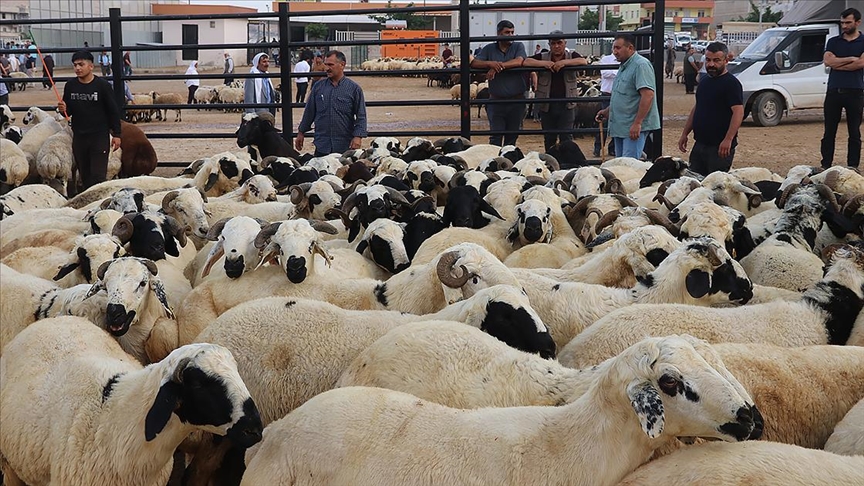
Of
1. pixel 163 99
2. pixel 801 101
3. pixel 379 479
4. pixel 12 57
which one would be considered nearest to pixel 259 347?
pixel 379 479

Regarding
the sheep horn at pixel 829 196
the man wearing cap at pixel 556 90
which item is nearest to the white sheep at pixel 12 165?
the man wearing cap at pixel 556 90

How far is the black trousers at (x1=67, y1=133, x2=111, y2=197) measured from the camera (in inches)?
448

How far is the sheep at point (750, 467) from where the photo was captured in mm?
3176

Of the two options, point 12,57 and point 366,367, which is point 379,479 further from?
point 12,57

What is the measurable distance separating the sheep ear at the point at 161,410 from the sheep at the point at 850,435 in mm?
2714

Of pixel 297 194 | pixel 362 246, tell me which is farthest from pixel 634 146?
pixel 362 246

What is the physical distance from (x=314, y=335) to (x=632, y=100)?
6622 mm

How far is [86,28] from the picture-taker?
221 ft

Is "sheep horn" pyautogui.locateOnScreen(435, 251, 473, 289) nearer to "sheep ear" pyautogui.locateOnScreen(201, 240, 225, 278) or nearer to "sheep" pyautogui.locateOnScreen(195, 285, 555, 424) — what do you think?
"sheep" pyautogui.locateOnScreen(195, 285, 555, 424)

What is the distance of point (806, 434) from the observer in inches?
158

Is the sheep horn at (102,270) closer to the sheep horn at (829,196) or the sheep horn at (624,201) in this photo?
the sheep horn at (624,201)

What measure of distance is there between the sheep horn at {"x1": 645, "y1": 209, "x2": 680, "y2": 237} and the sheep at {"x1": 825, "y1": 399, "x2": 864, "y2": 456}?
267cm

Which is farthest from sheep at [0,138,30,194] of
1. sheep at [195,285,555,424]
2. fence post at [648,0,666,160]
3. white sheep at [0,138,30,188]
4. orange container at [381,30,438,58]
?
orange container at [381,30,438,58]

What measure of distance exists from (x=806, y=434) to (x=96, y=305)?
3797 mm
